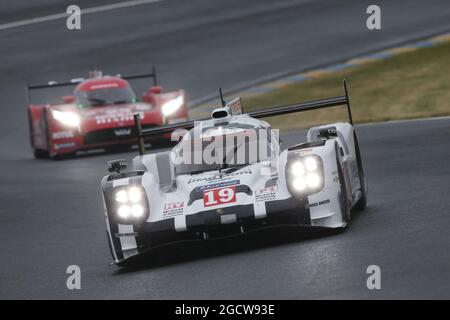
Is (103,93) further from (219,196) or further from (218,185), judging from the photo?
(219,196)

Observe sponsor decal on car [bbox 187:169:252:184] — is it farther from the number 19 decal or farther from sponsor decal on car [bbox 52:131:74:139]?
sponsor decal on car [bbox 52:131:74:139]

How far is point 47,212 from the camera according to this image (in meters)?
13.8

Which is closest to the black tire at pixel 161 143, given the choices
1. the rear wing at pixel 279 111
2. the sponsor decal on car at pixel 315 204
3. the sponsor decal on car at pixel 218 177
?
the rear wing at pixel 279 111

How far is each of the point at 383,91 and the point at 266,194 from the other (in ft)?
43.6

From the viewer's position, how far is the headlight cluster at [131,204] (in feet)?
31.5

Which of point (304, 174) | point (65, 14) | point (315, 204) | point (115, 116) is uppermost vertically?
point (65, 14)

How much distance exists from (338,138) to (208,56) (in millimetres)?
19031

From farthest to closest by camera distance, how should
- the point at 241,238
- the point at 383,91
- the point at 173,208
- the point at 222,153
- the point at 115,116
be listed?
the point at 383,91, the point at 115,116, the point at 222,153, the point at 241,238, the point at 173,208

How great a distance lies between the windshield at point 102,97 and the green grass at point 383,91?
252 centimetres

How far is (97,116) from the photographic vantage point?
68.8 ft

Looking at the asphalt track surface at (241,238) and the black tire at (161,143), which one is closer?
the asphalt track surface at (241,238)

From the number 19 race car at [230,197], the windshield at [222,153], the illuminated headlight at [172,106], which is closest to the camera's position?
the number 19 race car at [230,197]

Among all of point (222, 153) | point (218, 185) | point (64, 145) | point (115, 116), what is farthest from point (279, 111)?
point (64, 145)

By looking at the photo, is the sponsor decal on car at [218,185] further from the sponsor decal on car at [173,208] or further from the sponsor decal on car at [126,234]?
the sponsor decal on car at [126,234]
